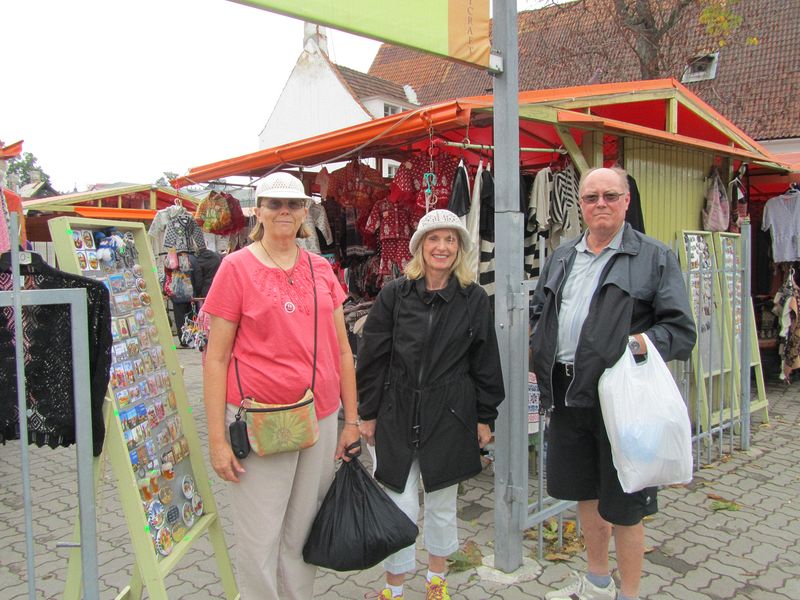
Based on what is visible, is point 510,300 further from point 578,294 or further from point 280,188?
point 280,188

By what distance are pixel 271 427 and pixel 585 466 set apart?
1412 millimetres

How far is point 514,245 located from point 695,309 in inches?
94.0

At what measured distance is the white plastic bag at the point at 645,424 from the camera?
229 centimetres

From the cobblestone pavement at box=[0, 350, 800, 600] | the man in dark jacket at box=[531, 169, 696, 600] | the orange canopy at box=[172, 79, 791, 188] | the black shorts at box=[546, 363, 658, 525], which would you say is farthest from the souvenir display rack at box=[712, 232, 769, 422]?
the black shorts at box=[546, 363, 658, 525]

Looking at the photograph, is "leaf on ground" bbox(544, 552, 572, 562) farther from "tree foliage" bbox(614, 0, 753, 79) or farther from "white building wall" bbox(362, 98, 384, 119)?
"white building wall" bbox(362, 98, 384, 119)

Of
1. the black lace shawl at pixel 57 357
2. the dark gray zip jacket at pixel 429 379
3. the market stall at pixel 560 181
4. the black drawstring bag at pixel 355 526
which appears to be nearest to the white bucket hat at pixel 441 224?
the dark gray zip jacket at pixel 429 379

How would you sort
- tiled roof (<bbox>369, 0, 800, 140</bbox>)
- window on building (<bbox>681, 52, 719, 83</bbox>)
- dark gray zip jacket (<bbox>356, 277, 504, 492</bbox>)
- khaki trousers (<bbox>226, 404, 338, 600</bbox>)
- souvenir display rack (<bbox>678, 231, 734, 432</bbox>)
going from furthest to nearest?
window on building (<bbox>681, 52, 719, 83</bbox>) < tiled roof (<bbox>369, 0, 800, 140</bbox>) < souvenir display rack (<bbox>678, 231, 734, 432</bbox>) < dark gray zip jacket (<bbox>356, 277, 504, 492</bbox>) < khaki trousers (<bbox>226, 404, 338, 600</bbox>)

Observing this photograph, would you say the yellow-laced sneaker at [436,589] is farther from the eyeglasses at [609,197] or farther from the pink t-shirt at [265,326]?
the eyeglasses at [609,197]

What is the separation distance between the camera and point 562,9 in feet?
40.2

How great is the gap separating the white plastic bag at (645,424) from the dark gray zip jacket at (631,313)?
0.08 m

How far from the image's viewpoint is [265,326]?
86.2 inches

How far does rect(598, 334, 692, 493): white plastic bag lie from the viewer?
2.29 meters

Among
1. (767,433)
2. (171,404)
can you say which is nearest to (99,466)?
(171,404)

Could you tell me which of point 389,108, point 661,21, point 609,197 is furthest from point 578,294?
point 389,108
